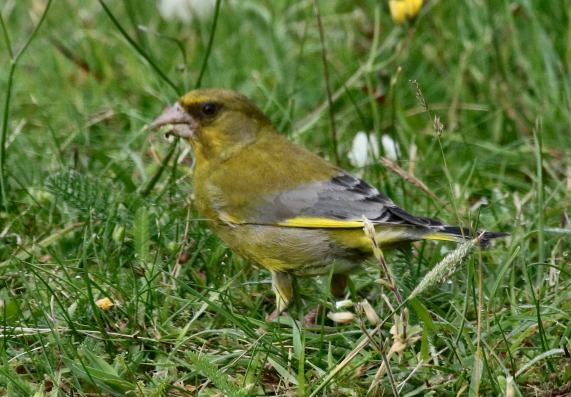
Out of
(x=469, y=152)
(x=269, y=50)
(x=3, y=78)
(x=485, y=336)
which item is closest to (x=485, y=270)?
→ (x=485, y=336)

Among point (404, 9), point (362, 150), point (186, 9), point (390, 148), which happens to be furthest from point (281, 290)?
point (186, 9)

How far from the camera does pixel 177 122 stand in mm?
4930

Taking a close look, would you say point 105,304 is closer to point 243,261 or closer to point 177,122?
point 243,261

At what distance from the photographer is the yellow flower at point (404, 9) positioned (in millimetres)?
5539

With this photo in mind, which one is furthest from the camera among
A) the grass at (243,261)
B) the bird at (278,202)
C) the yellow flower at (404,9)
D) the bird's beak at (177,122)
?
the yellow flower at (404,9)

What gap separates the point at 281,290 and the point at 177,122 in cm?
106

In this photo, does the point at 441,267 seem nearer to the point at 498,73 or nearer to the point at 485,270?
the point at 485,270

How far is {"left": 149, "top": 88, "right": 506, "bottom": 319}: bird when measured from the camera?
4.26m

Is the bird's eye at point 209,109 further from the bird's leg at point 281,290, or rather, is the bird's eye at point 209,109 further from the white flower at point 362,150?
the bird's leg at point 281,290

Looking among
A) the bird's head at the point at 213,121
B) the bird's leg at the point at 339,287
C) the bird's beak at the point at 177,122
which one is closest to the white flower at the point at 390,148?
the bird's head at the point at 213,121

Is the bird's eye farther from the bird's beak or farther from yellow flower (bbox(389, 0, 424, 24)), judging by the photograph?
yellow flower (bbox(389, 0, 424, 24))

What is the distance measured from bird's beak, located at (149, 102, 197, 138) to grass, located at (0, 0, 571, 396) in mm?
136

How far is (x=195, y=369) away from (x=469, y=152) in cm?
235

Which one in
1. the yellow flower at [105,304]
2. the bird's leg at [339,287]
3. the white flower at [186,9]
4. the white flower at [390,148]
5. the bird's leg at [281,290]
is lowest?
the bird's leg at [339,287]
